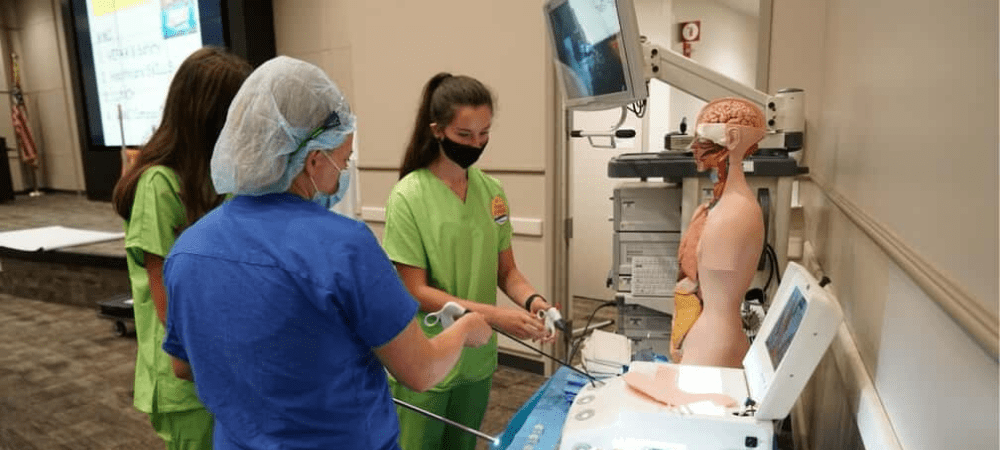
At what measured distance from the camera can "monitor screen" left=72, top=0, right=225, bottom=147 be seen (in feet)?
14.3

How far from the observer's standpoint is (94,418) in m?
2.72

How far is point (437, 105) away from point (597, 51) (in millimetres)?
475

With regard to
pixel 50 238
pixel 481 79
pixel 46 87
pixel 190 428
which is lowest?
pixel 50 238

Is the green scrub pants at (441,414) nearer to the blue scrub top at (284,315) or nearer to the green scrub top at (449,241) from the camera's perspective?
the green scrub top at (449,241)

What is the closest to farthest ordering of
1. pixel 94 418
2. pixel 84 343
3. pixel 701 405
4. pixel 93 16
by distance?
pixel 701 405 < pixel 94 418 < pixel 84 343 < pixel 93 16

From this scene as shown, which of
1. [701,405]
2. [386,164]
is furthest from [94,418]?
[701,405]

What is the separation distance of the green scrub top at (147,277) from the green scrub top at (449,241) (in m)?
0.48

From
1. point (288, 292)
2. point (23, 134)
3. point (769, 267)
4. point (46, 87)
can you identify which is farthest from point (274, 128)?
point (23, 134)

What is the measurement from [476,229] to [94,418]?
7.56ft

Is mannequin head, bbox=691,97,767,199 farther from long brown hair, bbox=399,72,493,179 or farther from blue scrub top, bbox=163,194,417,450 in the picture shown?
blue scrub top, bbox=163,194,417,450

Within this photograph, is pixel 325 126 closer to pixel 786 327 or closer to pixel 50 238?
pixel 786 327

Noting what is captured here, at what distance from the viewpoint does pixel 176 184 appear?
121 cm

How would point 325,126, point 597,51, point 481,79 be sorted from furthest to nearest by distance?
point 481,79 < point 597,51 < point 325,126

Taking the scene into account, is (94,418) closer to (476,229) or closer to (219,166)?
(476,229)
